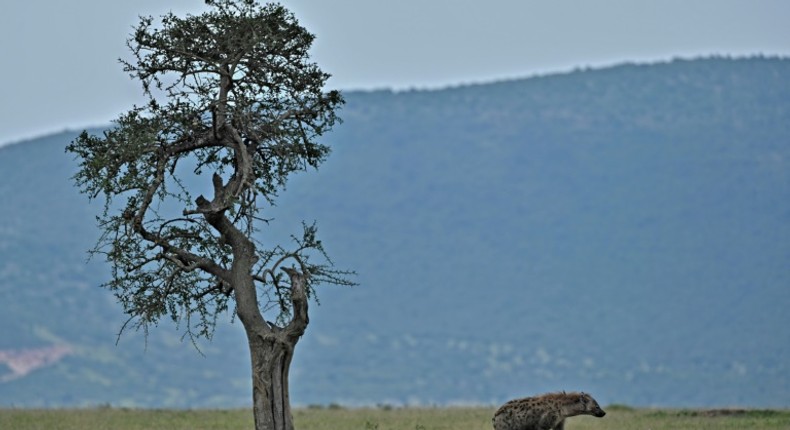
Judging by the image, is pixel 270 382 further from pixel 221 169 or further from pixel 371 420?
pixel 371 420

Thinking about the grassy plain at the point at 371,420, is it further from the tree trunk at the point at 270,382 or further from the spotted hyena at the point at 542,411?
the tree trunk at the point at 270,382

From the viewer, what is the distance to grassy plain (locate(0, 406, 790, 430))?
32625 mm

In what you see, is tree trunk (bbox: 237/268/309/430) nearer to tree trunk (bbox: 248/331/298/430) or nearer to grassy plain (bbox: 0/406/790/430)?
tree trunk (bbox: 248/331/298/430)

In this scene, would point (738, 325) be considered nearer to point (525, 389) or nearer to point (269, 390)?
point (525, 389)

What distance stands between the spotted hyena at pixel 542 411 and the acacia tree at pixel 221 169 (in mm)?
3871

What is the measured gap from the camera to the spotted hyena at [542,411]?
1041 inches

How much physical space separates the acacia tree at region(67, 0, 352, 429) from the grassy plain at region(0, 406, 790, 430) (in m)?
6.66

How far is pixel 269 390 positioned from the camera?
24.3 m

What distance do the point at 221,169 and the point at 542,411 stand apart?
6.86 metres

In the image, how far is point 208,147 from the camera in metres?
25.4

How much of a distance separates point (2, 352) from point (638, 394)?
241 ft

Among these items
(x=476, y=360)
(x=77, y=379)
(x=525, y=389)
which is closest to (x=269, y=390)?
(x=525, y=389)

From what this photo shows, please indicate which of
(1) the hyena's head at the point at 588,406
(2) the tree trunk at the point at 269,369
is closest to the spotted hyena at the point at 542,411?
(1) the hyena's head at the point at 588,406

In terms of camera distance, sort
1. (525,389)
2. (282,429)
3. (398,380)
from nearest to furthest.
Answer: (282,429), (525,389), (398,380)
